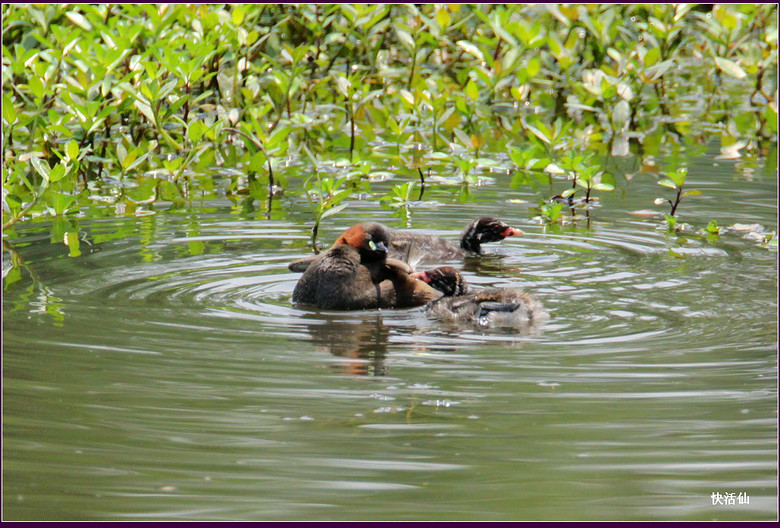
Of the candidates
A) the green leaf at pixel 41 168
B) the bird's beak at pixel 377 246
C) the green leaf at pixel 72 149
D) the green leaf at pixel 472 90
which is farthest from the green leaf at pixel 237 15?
the bird's beak at pixel 377 246

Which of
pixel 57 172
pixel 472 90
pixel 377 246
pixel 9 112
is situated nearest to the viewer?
pixel 377 246

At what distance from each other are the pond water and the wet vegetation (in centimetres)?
118

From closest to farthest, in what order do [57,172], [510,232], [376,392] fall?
[376,392], [57,172], [510,232]

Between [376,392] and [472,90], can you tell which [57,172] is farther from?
[472,90]

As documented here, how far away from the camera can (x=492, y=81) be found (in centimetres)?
1166

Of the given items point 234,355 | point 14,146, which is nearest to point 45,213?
point 14,146

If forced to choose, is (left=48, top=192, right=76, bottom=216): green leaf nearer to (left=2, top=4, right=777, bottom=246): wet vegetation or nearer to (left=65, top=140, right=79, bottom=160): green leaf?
(left=2, top=4, right=777, bottom=246): wet vegetation

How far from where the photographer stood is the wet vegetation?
8.90 metres

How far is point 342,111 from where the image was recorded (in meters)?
13.2

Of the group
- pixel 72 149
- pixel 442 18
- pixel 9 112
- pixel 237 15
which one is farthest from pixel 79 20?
pixel 442 18

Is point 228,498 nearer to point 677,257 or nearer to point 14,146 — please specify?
point 677,257

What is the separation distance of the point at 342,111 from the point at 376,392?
896 centimetres

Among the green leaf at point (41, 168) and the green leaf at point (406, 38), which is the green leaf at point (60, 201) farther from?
the green leaf at point (406, 38)

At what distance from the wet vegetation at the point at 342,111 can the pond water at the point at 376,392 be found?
1.18m
